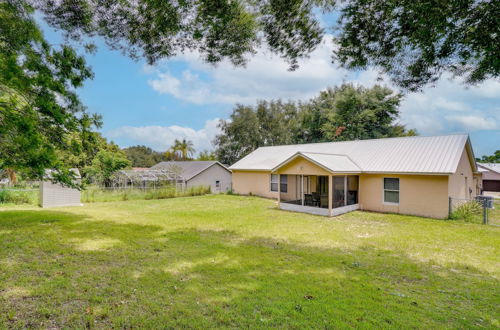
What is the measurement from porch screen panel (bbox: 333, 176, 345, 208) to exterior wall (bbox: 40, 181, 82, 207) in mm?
14366

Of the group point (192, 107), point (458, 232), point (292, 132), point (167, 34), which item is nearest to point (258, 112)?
point (292, 132)

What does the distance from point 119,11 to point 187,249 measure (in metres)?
5.47

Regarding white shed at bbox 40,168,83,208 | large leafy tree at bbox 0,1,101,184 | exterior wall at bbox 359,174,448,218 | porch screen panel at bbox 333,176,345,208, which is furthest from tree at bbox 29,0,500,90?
white shed at bbox 40,168,83,208

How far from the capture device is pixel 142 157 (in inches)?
2259

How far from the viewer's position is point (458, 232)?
9.38 meters

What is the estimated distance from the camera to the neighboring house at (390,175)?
39.9 ft

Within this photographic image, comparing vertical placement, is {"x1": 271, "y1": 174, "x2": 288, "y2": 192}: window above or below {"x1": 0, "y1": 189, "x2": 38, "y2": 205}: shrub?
above

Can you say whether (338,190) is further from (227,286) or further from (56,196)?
(56,196)

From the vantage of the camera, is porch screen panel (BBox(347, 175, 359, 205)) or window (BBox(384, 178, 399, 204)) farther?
porch screen panel (BBox(347, 175, 359, 205))

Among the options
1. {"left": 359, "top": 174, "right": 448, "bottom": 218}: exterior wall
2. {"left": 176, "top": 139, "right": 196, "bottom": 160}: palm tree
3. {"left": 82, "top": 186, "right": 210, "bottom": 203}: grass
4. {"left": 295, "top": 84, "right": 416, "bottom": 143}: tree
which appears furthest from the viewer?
{"left": 176, "top": 139, "right": 196, "bottom": 160}: palm tree

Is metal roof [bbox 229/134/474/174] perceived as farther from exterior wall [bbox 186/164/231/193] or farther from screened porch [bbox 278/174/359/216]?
exterior wall [bbox 186/164/231/193]

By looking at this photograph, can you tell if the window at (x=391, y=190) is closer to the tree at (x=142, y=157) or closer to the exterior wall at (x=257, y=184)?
the exterior wall at (x=257, y=184)

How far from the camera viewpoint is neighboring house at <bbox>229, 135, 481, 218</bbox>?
12.2 meters

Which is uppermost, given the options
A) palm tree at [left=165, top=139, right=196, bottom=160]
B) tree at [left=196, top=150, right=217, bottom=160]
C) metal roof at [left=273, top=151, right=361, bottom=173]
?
palm tree at [left=165, top=139, right=196, bottom=160]
